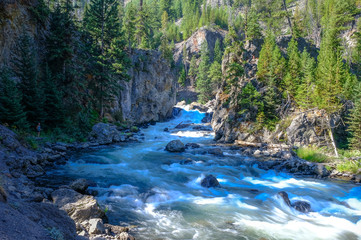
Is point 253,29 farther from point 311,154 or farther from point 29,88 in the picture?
point 29,88

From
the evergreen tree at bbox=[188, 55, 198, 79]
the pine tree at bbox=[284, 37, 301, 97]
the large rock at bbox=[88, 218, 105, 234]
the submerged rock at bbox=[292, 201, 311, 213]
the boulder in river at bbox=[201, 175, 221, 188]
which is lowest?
the submerged rock at bbox=[292, 201, 311, 213]

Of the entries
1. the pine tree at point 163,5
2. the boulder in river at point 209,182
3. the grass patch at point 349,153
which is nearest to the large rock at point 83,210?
the boulder in river at point 209,182

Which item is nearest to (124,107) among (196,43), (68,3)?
(68,3)

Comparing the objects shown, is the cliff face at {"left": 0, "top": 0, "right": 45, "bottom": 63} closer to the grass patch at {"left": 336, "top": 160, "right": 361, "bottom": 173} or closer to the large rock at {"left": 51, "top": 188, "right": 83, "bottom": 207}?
the large rock at {"left": 51, "top": 188, "right": 83, "bottom": 207}

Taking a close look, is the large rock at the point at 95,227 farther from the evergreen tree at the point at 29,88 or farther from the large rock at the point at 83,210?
the evergreen tree at the point at 29,88

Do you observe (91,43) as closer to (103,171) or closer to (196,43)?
(103,171)

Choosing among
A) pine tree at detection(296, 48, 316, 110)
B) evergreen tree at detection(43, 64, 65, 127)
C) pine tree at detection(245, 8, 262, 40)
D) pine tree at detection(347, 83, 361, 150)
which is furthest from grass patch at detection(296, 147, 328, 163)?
evergreen tree at detection(43, 64, 65, 127)

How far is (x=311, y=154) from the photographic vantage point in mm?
19109

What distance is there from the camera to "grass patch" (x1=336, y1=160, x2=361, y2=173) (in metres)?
15.3

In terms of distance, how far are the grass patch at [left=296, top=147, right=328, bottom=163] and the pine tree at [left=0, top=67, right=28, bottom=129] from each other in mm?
24447

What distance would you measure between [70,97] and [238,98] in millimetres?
21651

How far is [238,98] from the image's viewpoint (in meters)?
28.1

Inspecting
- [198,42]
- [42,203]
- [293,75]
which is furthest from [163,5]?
[42,203]

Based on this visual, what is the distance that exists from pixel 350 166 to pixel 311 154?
142 inches
